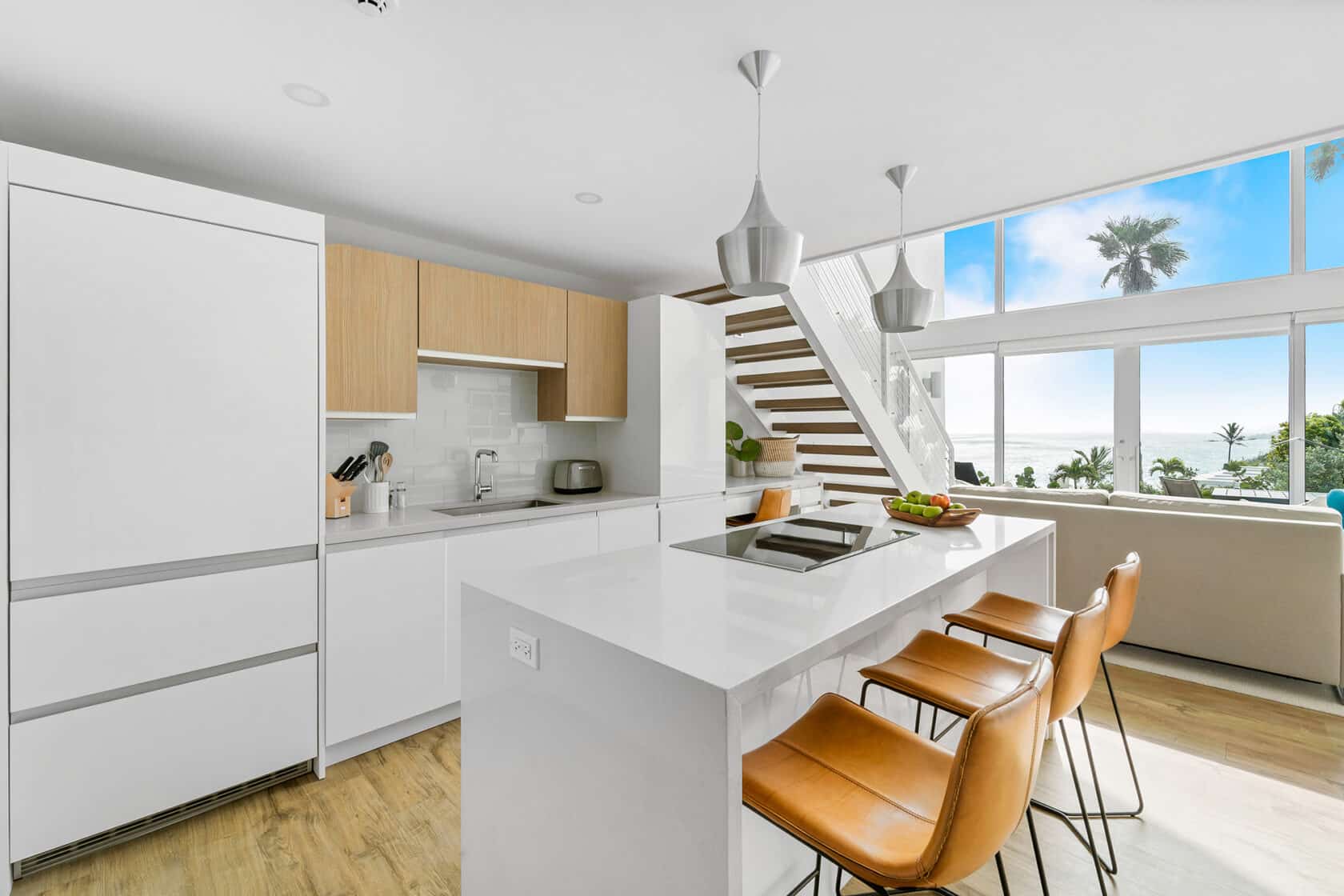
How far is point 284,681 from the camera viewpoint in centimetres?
212

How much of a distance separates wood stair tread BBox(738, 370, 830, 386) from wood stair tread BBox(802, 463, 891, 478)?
77 centimetres

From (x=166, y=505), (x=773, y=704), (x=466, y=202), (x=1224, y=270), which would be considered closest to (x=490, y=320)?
(x=466, y=202)

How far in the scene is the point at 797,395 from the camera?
4852 mm

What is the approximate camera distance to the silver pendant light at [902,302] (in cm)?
229

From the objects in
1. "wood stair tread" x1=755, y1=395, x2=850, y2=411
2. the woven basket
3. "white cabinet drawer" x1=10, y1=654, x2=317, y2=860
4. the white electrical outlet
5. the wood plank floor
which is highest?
"wood stair tread" x1=755, y1=395, x2=850, y2=411

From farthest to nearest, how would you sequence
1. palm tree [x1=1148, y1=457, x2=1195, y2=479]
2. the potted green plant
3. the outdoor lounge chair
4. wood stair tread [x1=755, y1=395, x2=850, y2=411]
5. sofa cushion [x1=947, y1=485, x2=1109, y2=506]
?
palm tree [x1=1148, y1=457, x2=1195, y2=479], the outdoor lounge chair, the potted green plant, wood stair tread [x1=755, y1=395, x2=850, y2=411], sofa cushion [x1=947, y1=485, x2=1109, y2=506]

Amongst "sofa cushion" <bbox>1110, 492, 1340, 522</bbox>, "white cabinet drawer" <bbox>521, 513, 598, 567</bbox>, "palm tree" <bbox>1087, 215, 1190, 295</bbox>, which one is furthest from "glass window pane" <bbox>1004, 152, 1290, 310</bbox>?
"white cabinet drawer" <bbox>521, 513, 598, 567</bbox>

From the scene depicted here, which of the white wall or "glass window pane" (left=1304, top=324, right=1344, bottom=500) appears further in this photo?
"glass window pane" (left=1304, top=324, right=1344, bottom=500)

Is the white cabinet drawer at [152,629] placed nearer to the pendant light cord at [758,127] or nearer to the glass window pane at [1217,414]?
the pendant light cord at [758,127]

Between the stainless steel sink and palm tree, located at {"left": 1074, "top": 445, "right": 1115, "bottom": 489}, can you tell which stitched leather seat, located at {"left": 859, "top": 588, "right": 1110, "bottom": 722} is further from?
palm tree, located at {"left": 1074, "top": 445, "right": 1115, "bottom": 489}

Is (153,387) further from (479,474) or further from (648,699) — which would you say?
(648,699)

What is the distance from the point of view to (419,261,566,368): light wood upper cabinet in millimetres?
2828

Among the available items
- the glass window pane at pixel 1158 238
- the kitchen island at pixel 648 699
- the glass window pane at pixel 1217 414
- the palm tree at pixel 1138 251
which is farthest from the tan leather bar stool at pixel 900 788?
the palm tree at pixel 1138 251

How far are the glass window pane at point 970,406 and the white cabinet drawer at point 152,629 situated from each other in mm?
6832
